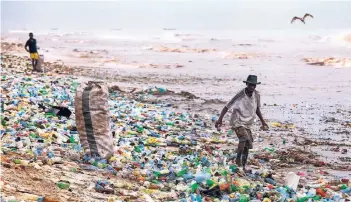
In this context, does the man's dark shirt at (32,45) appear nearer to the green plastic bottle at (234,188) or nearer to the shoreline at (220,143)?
the shoreline at (220,143)

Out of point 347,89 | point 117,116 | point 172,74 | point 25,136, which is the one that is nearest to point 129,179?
point 25,136

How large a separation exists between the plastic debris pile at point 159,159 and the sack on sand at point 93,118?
169 mm

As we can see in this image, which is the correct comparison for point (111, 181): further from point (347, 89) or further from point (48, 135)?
point (347, 89)

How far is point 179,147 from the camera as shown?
8.22 m

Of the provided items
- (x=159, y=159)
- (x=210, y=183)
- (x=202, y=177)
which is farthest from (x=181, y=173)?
(x=159, y=159)

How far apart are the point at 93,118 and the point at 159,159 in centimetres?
121

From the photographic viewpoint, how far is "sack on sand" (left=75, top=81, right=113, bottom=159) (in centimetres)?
655

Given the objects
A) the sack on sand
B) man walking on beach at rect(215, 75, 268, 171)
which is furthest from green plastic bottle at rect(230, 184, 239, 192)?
the sack on sand

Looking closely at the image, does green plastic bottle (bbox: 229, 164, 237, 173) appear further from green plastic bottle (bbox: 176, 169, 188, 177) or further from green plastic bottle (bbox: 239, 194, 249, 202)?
green plastic bottle (bbox: 239, 194, 249, 202)

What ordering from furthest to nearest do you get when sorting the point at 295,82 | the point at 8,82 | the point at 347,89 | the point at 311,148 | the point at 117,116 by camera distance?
the point at 295,82 → the point at 347,89 → the point at 8,82 → the point at 117,116 → the point at 311,148

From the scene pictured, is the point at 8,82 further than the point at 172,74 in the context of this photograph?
Answer: No

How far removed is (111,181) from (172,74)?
1622 cm

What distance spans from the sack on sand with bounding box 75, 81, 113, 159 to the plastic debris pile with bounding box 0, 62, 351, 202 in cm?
17

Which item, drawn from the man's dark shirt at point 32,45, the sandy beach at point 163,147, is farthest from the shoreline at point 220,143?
the man's dark shirt at point 32,45
